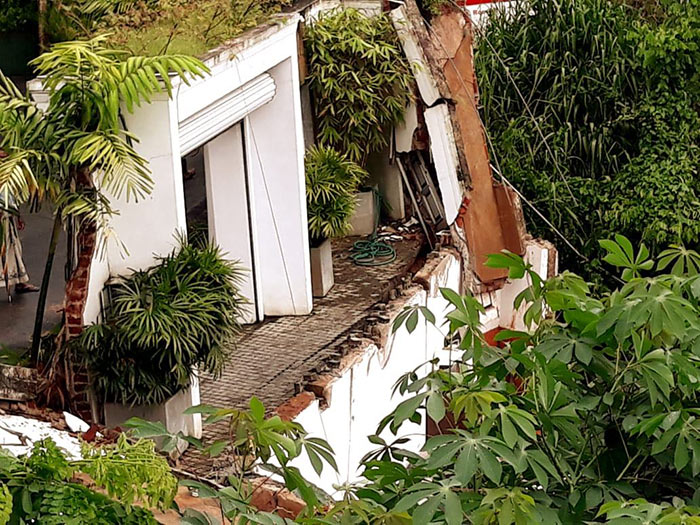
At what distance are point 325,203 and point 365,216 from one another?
1.77 meters

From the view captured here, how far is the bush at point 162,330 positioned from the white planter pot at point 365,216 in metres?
4.91

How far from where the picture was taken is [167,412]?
7.62m

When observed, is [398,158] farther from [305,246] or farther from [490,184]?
[305,246]

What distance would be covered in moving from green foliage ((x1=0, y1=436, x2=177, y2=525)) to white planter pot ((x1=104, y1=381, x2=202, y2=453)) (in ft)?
10.6

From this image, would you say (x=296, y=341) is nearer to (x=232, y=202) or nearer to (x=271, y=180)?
(x=232, y=202)

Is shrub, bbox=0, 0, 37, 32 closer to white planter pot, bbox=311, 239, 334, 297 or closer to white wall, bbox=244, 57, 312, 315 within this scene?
white wall, bbox=244, 57, 312, 315

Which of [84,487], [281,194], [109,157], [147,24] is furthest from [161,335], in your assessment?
[281,194]

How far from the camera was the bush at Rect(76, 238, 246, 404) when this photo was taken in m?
7.22

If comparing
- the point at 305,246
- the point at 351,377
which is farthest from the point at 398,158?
the point at 351,377

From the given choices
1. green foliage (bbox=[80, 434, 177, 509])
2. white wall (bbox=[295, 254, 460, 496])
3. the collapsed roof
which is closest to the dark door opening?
white wall (bbox=[295, 254, 460, 496])

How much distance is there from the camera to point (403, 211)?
12.9 m

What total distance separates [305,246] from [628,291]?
6791 millimetres

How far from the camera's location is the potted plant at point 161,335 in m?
7.23

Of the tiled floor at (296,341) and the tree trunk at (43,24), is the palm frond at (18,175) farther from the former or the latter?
the tiled floor at (296,341)
